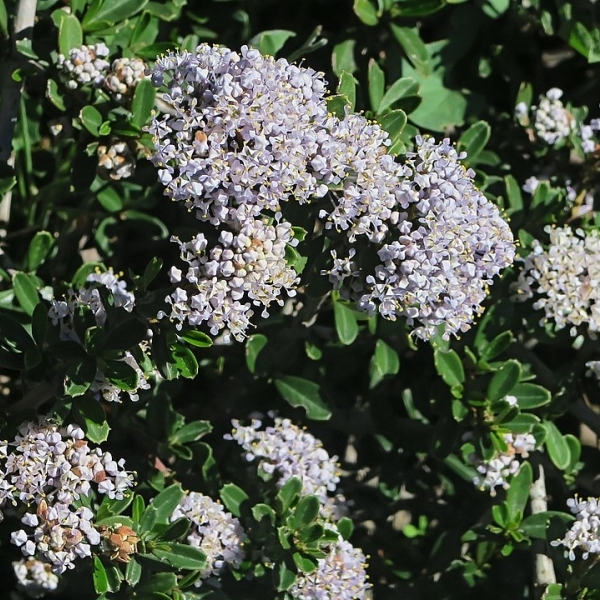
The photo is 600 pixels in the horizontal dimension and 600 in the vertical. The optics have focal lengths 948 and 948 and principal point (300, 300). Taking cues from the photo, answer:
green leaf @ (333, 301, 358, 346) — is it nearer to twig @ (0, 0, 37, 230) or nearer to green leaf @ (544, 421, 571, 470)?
green leaf @ (544, 421, 571, 470)

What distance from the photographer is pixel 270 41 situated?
334 centimetres

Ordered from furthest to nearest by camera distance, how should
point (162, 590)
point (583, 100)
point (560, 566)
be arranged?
point (583, 100) < point (560, 566) < point (162, 590)

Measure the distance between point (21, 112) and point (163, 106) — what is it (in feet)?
1.76

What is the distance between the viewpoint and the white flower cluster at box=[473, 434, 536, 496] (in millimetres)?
3172

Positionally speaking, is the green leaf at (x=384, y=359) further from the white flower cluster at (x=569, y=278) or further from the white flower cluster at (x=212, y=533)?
the white flower cluster at (x=212, y=533)

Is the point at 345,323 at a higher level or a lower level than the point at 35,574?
higher

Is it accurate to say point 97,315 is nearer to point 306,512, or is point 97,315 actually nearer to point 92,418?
point 92,418

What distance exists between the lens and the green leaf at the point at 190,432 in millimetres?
3166

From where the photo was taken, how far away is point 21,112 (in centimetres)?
339

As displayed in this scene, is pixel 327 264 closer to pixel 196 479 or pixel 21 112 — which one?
pixel 196 479

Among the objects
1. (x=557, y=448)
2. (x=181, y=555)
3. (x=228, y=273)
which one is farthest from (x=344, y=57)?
(x=181, y=555)

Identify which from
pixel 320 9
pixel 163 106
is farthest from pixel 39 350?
pixel 320 9

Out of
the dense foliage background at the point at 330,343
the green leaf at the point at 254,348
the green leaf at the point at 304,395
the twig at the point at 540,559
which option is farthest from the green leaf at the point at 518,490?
the green leaf at the point at 254,348

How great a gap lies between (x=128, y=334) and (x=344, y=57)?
5.11ft
